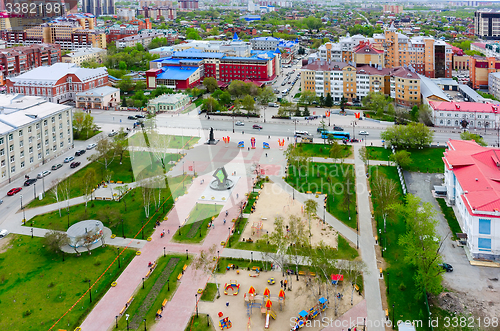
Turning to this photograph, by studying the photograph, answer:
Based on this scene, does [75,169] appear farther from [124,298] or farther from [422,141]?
[422,141]

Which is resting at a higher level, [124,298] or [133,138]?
[133,138]

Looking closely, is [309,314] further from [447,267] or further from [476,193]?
[476,193]

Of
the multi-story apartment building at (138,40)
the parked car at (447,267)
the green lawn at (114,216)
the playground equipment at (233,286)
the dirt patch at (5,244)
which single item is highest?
the multi-story apartment building at (138,40)

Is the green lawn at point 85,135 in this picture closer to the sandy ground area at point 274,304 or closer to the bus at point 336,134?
the bus at point 336,134

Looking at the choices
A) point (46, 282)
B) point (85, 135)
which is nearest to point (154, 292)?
point (46, 282)

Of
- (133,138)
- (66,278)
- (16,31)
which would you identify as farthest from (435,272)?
(16,31)

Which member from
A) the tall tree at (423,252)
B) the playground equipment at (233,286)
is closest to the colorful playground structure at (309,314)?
the playground equipment at (233,286)

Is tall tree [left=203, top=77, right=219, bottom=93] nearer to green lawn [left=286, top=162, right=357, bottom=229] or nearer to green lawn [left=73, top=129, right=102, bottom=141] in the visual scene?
green lawn [left=73, top=129, right=102, bottom=141]

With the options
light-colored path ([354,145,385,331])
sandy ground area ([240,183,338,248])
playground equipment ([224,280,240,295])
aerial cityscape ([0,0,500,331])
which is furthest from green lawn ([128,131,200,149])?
playground equipment ([224,280,240,295])
